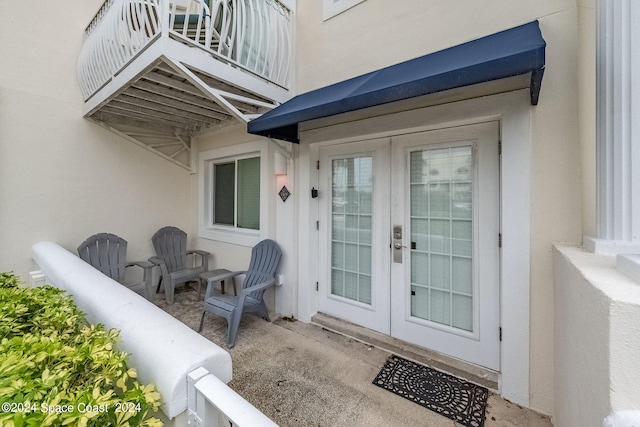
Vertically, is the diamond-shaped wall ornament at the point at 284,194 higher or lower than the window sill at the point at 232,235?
higher

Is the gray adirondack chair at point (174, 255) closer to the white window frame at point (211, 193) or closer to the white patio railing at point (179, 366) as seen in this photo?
the white window frame at point (211, 193)

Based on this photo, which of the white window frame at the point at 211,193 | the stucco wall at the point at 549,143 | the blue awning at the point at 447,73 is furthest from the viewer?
the white window frame at the point at 211,193

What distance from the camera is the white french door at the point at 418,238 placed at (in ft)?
7.78

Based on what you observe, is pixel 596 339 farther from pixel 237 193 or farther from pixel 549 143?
pixel 237 193

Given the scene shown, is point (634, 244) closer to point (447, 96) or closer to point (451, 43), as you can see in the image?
point (447, 96)

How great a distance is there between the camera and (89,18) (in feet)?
13.1

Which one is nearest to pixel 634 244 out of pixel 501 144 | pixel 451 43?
pixel 501 144

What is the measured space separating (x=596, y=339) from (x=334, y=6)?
3794 mm

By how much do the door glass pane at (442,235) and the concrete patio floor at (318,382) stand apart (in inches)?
28.0

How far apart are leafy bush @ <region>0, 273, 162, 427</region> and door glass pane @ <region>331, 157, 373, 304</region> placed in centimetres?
247

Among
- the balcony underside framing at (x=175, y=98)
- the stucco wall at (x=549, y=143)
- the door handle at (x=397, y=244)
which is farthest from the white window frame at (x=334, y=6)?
the door handle at (x=397, y=244)

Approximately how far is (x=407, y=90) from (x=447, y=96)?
2.27ft

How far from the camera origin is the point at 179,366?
90cm

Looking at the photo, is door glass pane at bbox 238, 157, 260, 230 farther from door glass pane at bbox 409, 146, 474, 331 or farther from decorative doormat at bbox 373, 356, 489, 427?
decorative doormat at bbox 373, 356, 489, 427
